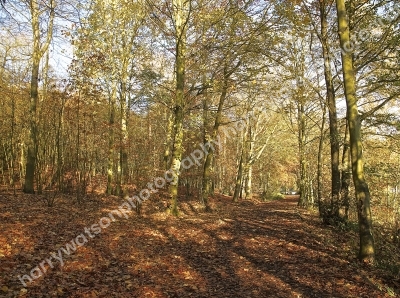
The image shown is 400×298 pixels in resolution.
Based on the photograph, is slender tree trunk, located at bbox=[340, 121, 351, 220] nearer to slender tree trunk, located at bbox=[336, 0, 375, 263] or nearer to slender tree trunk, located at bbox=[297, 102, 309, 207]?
slender tree trunk, located at bbox=[336, 0, 375, 263]

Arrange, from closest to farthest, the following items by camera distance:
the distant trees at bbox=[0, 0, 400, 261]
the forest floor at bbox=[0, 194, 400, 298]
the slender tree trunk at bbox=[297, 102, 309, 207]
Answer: the forest floor at bbox=[0, 194, 400, 298] → the distant trees at bbox=[0, 0, 400, 261] → the slender tree trunk at bbox=[297, 102, 309, 207]

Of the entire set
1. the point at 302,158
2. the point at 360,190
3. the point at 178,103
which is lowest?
the point at 360,190

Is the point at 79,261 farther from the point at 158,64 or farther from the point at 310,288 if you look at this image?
the point at 158,64

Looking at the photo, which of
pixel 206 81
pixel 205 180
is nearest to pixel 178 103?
pixel 206 81

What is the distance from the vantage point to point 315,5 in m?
11.9

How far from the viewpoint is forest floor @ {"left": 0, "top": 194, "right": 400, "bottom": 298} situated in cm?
551

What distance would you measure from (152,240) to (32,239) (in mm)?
3073

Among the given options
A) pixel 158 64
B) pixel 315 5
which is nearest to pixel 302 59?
pixel 315 5

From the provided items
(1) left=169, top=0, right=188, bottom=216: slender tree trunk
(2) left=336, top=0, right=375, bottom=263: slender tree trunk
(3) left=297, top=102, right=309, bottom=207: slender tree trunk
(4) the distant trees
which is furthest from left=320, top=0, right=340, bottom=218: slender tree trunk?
(3) left=297, top=102, right=309, bottom=207: slender tree trunk

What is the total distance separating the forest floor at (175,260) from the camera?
217 inches

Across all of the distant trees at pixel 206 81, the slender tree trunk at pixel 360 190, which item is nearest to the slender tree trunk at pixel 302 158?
the distant trees at pixel 206 81

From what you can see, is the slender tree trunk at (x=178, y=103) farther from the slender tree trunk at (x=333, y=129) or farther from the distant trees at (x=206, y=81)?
the slender tree trunk at (x=333, y=129)

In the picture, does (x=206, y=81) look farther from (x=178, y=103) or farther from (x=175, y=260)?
(x=175, y=260)

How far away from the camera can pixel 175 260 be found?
724 centimetres
